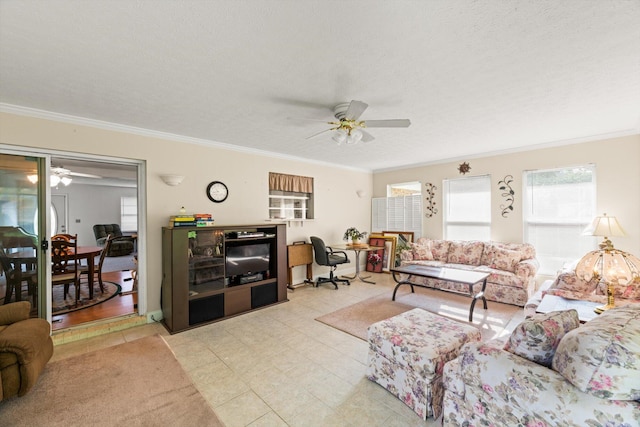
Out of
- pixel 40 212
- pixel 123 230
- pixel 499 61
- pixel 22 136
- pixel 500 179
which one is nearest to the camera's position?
pixel 499 61

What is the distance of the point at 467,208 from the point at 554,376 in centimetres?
451

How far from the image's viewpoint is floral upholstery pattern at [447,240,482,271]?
190 inches

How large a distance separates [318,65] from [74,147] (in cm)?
290

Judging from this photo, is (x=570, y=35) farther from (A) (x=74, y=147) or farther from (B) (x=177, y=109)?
(A) (x=74, y=147)

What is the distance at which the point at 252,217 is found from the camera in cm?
451

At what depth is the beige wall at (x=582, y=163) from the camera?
3.70 metres

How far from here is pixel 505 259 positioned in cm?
434

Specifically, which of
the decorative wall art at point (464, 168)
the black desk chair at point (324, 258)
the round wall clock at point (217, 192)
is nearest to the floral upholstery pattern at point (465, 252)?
the decorative wall art at point (464, 168)

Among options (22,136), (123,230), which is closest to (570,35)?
(22,136)

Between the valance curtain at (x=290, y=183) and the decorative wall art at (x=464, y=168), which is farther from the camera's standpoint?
the decorative wall art at (x=464, y=168)

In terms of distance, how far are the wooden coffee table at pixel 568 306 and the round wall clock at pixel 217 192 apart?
13.1 ft

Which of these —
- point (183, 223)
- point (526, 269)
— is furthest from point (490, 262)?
point (183, 223)

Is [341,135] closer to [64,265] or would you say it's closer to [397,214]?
[397,214]

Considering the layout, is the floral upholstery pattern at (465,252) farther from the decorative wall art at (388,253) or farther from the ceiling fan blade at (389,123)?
the ceiling fan blade at (389,123)
